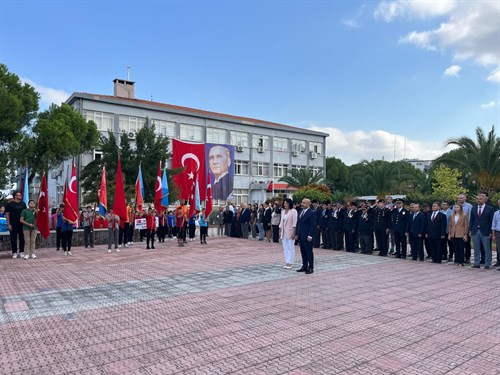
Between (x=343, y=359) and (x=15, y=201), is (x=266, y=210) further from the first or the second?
(x=343, y=359)

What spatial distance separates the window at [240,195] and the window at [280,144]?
7174 millimetres

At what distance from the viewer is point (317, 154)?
188 ft

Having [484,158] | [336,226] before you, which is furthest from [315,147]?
[336,226]

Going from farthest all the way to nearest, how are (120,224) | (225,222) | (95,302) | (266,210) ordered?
1. (225,222)
2. (266,210)
3. (120,224)
4. (95,302)

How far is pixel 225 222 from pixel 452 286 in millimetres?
15694

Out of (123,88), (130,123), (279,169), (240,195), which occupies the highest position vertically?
(123,88)

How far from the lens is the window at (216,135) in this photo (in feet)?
152

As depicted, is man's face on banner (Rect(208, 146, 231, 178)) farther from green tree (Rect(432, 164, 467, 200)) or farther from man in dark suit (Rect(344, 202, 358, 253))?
man in dark suit (Rect(344, 202, 358, 253))

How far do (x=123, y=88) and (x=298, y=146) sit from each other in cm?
2310

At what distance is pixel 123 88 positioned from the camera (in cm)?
4425

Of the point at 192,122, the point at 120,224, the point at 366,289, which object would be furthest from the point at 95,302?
the point at 192,122

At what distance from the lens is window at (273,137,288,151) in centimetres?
5273

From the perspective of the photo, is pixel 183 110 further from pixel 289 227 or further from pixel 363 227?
pixel 289 227

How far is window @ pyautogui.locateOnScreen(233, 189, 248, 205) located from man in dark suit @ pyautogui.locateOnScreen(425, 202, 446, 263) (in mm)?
37149
